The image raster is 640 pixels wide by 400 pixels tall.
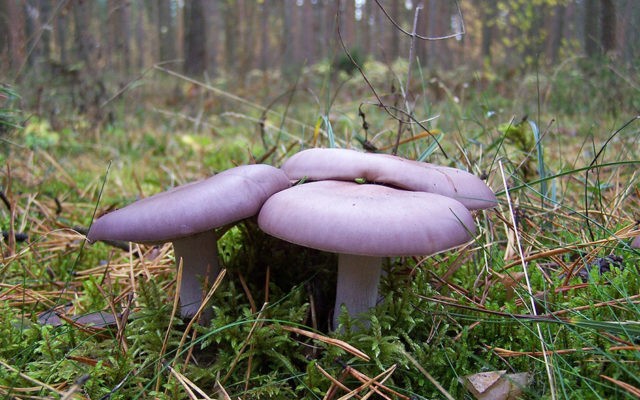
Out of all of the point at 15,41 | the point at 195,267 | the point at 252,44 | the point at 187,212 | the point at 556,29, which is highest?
the point at 556,29

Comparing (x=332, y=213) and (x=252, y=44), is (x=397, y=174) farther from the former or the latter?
(x=252, y=44)

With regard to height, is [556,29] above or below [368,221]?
above

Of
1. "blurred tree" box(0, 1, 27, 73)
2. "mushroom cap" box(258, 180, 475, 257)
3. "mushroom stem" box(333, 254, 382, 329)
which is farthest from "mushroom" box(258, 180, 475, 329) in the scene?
"blurred tree" box(0, 1, 27, 73)

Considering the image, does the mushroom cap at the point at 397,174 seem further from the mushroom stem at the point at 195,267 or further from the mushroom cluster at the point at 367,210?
the mushroom stem at the point at 195,267

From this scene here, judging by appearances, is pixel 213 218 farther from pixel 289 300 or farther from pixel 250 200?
pixel 289 300

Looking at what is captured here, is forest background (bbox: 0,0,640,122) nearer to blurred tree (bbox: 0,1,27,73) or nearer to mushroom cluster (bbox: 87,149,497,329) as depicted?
blurred tree (bbox: 0,1,27,73)

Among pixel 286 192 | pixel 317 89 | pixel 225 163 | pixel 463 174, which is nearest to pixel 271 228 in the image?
pixel 286 192

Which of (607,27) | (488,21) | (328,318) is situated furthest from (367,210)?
(488,21)
